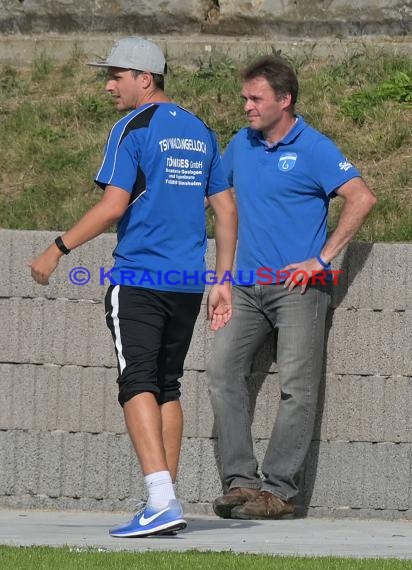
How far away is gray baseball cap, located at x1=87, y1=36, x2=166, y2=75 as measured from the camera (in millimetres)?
6527

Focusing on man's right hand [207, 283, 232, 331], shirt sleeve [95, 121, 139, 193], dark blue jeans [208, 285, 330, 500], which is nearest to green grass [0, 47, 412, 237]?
dark blue jeans [208, 285, 330, 500]

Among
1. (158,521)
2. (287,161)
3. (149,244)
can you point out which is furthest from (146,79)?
(158,521)

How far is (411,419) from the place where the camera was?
7.42 m

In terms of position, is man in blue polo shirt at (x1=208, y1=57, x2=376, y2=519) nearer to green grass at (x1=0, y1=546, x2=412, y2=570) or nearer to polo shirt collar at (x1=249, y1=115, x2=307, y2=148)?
polo shirt collar at (x1=249, y1=115, x2=307, y2=148)

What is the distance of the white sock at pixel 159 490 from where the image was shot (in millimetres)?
6211

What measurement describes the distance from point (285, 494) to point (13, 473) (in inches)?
54.7

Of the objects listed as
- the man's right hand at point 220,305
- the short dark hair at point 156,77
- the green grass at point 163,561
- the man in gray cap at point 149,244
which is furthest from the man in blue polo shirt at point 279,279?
the green grass at point 163,561

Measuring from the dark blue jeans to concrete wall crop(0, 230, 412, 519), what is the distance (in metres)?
0.17

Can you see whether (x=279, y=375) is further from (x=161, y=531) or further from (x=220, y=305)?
(x=161, y=531)

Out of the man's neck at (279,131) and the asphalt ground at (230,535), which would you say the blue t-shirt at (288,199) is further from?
the asphalt ground at (230,535)

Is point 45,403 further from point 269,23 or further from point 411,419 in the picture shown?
point 269,23

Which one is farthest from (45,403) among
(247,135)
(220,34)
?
(220,34)

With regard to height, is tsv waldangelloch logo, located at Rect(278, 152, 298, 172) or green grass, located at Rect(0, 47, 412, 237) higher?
green grass, located at Rect(0, 47, 412, 237)

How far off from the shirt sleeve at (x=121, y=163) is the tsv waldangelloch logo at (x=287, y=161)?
1.09m
